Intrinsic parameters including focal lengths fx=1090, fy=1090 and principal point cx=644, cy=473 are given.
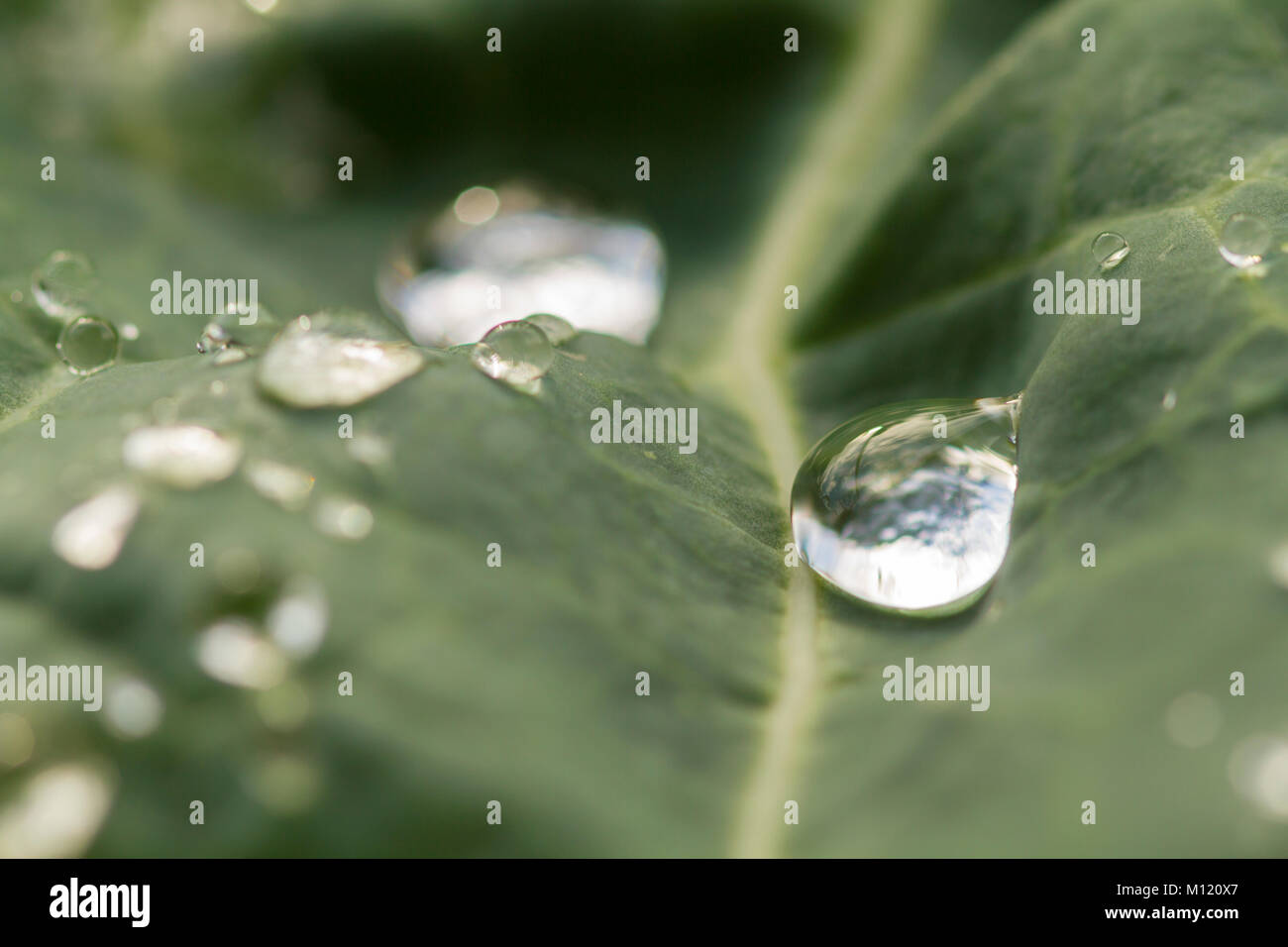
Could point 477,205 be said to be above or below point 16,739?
above

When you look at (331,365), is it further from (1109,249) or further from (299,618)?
(1109,249)

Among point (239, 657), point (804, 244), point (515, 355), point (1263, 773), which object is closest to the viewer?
point (1263, 773)

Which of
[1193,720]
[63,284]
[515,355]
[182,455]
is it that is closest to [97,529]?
[182,455]

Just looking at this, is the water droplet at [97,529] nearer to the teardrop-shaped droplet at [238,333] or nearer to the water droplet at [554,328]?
the teardrop-shaped droplet at [238,333]

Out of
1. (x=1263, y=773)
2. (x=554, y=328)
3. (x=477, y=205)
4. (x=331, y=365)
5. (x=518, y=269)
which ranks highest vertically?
Result: (x=477, y=205)

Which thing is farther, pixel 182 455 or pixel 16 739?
pixel 182 455

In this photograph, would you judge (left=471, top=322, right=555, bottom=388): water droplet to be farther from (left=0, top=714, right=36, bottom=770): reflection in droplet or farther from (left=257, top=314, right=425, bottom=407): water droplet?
(left=0, top=714, right=36, bottom=770): reflection in droplet

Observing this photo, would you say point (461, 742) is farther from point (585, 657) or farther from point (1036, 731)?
point (1036, 731)

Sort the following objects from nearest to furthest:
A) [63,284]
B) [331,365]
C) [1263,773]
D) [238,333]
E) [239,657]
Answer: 1. [1263,773]
2. [239,657]
3. [331,365]
4. [238,333]
5. [63,284]
